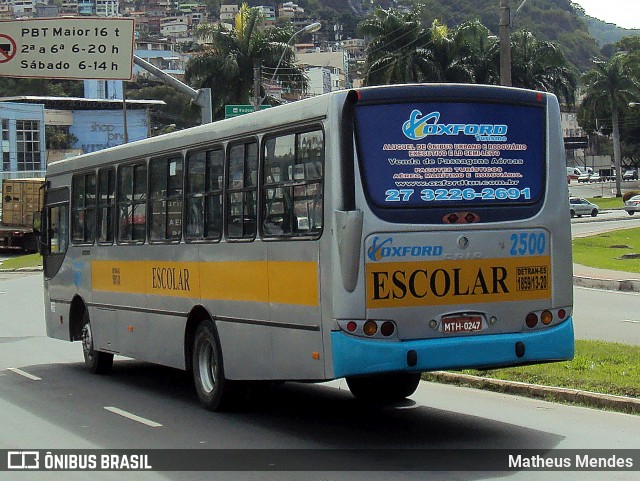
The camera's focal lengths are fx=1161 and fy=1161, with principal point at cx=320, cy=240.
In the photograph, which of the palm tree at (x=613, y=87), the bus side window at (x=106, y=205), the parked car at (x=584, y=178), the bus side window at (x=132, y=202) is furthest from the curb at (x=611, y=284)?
the parked car at (x=584, y=178)

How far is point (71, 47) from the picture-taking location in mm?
22844

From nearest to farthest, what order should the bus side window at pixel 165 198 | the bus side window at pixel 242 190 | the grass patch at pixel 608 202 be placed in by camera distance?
the bus side window at pixel 242 190 → the bus side window at pixel 165 198 → the grass patch at pixel 608 202

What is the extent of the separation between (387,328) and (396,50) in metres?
55.0

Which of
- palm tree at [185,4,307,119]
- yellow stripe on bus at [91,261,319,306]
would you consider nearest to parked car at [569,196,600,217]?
palm tree at [185,4,307,119]

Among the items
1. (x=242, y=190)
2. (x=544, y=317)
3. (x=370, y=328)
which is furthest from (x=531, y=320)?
(x=242, y=190)

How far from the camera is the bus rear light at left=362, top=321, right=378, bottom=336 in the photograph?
9562 mm

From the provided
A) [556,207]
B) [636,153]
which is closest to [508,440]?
→ [556,207]

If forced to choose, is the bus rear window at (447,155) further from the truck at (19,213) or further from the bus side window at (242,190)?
the truck at (19,213)

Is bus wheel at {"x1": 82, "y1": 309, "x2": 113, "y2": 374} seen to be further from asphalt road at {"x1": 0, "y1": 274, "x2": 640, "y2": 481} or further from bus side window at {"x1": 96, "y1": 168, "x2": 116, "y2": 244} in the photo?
bus side window at {"x1": 96, "y1": 168, "x2": 116, "y2": 244}

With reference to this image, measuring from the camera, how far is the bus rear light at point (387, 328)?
960 cm

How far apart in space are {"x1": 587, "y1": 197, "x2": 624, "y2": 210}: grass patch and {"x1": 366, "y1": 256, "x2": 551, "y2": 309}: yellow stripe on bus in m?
74.8

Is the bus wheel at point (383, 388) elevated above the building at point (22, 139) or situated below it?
below

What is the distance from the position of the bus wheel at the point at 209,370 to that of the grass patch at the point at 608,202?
242 feet

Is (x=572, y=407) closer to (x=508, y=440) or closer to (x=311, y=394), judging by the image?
(x=508, y=440)
